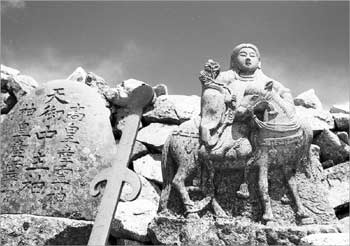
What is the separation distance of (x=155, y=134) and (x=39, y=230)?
285 cm

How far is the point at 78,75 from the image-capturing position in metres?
7.75

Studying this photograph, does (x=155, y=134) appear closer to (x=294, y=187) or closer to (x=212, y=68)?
(x=212, y=68)

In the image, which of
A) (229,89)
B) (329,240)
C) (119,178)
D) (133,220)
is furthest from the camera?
(133,220)

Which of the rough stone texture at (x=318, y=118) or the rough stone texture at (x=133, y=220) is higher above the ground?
the rough stone texture at (x=318, y=118)

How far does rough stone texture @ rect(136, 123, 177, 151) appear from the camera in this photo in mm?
6754

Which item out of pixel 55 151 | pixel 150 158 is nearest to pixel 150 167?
pixel 150 158

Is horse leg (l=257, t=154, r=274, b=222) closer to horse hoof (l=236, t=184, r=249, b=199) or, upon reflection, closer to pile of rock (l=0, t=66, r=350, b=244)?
horse hoof (l=236, t=184, r=249, b=199)

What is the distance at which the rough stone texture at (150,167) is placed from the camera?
6516 mm

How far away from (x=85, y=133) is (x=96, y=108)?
1.30ft

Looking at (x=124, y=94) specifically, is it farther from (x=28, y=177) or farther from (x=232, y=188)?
(x=232, y=188)

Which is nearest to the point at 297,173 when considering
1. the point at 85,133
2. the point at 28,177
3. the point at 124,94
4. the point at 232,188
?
the point at 232,188

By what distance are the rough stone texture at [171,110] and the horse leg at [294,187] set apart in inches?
122

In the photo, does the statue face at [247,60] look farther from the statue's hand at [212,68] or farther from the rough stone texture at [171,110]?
the rough stone texture at [171,110]

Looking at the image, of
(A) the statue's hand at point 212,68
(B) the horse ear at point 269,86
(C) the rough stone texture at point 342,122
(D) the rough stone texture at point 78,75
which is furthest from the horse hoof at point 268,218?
(D) the rough stone texture at point 78,75
